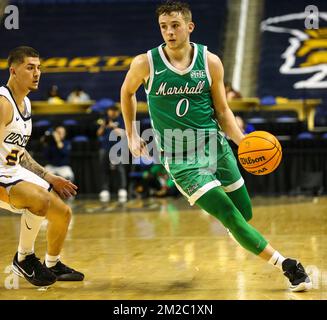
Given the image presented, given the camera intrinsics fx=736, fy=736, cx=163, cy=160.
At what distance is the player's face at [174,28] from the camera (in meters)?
5.32

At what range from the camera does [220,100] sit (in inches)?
220

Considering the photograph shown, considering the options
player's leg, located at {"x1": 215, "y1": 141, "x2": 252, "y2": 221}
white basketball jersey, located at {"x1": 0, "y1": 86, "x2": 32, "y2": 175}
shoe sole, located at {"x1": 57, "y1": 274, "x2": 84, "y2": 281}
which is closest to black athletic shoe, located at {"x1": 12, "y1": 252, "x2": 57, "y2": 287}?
shoe sole, located at {"x1": 57, "y1": 274, "x2": 84, "y2": 281}

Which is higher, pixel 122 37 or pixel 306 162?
pixel 122 37

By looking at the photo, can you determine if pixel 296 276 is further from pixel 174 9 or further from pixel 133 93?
pixel 174 9

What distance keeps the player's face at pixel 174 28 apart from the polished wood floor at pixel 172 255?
1.79 m

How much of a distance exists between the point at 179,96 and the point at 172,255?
6.69ft

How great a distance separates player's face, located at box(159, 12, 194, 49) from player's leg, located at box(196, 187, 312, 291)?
3.66 ft

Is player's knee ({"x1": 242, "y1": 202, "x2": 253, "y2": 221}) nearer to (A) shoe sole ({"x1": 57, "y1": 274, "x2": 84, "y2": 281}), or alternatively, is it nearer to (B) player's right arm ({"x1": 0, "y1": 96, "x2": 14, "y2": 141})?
(A) shoe sole ({"x1": 57, "y1": 274, "x2": 84, "y2": 281})

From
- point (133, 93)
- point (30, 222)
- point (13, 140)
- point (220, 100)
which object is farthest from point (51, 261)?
point (220, 100)

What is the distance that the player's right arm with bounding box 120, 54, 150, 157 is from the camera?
18.0ft

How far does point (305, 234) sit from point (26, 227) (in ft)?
12.5

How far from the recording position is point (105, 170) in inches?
581
